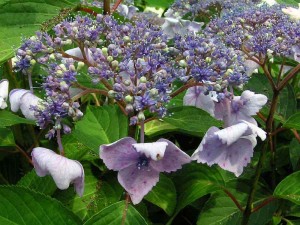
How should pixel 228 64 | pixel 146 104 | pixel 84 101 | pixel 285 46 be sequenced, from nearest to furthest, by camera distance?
pixel 146 104 < pixel 228 64 < pixel 285 46 < pixel 84 101

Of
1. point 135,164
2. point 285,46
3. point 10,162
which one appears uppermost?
point 285,46

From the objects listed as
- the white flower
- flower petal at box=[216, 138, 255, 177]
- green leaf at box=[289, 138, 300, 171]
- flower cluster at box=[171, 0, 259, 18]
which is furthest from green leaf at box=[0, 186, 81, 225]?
flower cluster at box=[171, 0, 259, 18]

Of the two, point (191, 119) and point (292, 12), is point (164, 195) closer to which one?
point (191, 119)

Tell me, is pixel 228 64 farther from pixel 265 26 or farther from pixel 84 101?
pixel 84 101

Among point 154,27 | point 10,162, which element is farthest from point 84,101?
point 154,27

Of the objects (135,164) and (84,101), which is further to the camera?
(84,101)

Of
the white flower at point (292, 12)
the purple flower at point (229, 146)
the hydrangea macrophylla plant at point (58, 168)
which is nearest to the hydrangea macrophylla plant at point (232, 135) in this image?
the purple flower at point (229, 146)

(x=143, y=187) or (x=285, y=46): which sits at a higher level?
(x=285, y=46)

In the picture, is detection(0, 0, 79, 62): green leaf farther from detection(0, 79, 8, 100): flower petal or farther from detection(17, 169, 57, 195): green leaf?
detection(17, 169, 57, 195): green leaf
